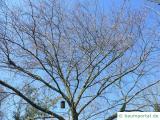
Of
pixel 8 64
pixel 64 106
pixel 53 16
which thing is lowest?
pixel 64 106

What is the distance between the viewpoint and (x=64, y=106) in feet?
75.4

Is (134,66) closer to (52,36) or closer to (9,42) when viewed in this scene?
(52,36)

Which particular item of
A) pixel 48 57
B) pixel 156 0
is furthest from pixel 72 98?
pixel 156 0

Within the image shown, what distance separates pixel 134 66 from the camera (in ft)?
77.3

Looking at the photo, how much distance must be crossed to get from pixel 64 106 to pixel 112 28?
11.7 feet

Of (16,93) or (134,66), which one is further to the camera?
(134,66)

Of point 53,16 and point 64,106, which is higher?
point 53,16

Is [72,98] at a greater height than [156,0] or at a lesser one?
lesser

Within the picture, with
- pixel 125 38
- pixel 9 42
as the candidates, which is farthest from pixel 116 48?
pixel 9 42

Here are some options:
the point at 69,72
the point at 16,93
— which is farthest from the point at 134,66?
the point at 16,93

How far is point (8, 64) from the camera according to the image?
72.0ft

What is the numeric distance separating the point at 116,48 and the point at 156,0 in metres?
2.61

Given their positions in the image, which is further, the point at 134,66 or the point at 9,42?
the point at 134,66

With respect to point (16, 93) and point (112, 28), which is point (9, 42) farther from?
point (112, 28)
